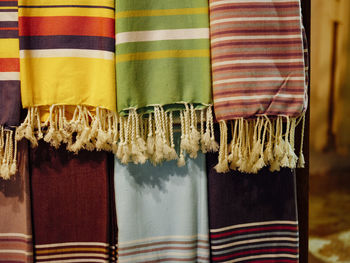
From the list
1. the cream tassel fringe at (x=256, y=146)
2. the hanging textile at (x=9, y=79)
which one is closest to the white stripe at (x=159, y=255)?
the cream tassel fringe at (x=256, y=146)

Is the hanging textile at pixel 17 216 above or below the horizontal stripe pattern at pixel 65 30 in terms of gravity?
below

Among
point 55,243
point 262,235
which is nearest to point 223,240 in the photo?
point 262,235

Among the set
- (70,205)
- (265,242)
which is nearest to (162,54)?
(70,205)

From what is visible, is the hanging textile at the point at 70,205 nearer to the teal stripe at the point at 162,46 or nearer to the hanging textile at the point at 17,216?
the hanging textile at the point at 17,216

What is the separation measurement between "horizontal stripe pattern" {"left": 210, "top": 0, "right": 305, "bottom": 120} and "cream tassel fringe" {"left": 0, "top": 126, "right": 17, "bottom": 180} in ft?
1.44

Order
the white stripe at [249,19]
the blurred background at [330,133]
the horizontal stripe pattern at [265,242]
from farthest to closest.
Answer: the blurred background at [330,133] → the horizontal stripe pattern at [265,242] → the white stripe at [249,19]

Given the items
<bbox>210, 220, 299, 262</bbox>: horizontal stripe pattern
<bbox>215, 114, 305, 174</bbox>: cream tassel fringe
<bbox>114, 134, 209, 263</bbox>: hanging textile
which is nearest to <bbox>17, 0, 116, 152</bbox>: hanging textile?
<bbox>114, 134, 209, 263</bbox>: hanging textile

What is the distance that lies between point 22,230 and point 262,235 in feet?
1.82

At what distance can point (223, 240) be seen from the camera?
26.0 inches

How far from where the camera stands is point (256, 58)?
1.91ft

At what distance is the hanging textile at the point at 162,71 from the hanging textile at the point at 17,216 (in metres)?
0.23

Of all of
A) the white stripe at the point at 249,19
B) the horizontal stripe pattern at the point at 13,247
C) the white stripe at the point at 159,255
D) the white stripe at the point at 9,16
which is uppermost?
the white stripe at the point at 9,16

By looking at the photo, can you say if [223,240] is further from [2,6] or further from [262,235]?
[2,6]

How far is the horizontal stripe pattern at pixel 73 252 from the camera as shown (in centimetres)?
65
